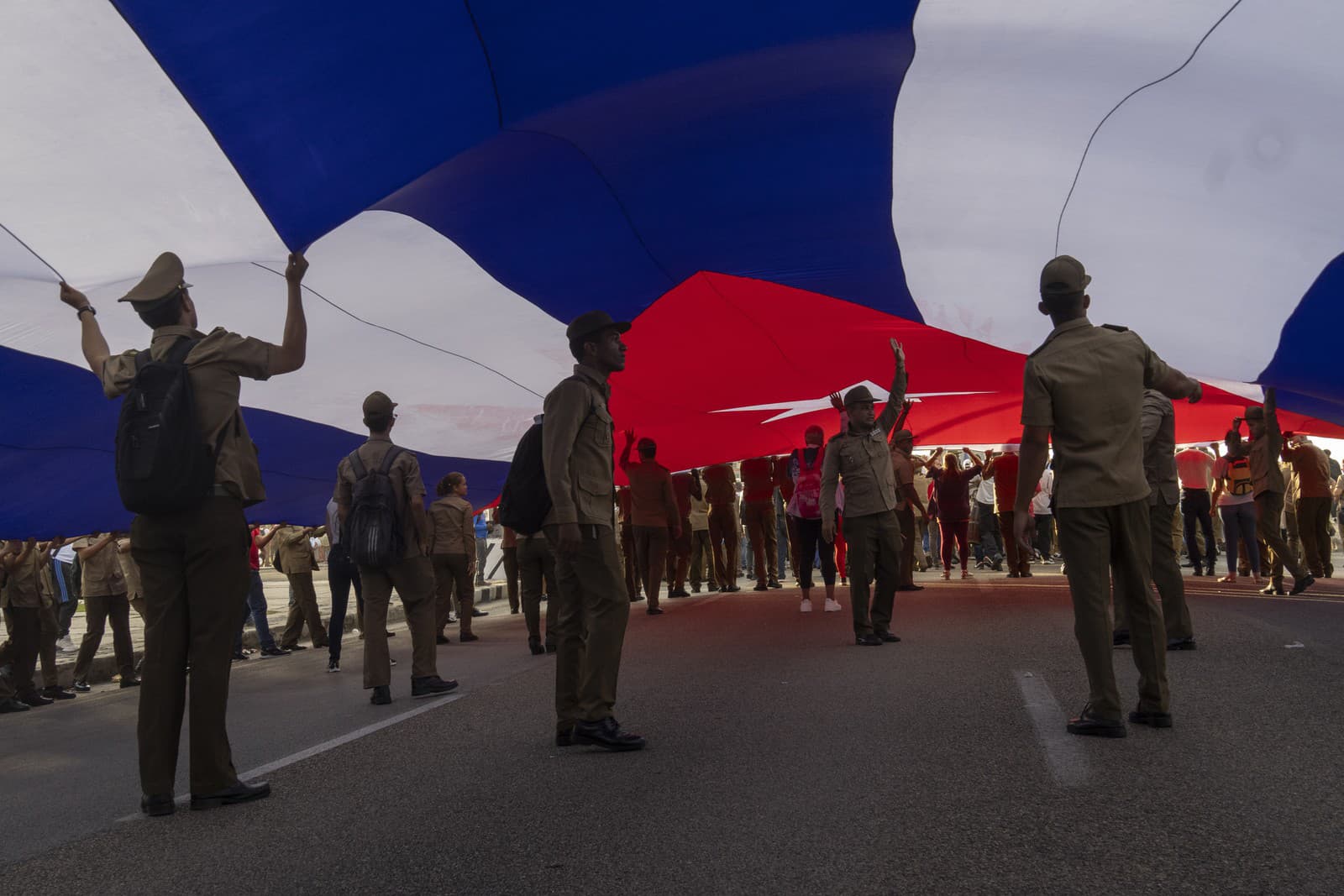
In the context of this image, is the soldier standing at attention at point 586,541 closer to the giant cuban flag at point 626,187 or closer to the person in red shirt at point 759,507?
the giant cuban flag at point 626,187

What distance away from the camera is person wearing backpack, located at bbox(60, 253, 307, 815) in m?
3.96

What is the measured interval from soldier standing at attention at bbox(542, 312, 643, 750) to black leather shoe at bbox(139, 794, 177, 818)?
5.26ft

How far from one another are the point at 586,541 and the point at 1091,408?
222cm

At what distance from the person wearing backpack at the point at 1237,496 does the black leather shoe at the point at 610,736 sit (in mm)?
9261

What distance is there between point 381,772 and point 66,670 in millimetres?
7534

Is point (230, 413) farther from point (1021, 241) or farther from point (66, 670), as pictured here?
point (66, 670)

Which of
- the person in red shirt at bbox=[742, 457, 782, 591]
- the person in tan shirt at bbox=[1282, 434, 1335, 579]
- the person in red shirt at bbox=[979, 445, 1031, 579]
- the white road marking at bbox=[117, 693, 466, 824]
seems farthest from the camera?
the person in red shirt at bbox=[742, 457, 782, 591]

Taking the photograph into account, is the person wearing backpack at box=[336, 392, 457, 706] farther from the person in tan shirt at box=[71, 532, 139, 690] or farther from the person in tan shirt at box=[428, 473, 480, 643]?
the person in tan shirt at box=[71, 532, 139, 690]

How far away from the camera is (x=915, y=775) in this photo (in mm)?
3850

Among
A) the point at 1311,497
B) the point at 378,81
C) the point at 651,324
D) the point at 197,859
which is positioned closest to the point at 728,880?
the point at 197,859

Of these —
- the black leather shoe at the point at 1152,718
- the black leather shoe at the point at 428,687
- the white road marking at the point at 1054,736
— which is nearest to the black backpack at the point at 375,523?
the black leather shoe at the point at 428,687

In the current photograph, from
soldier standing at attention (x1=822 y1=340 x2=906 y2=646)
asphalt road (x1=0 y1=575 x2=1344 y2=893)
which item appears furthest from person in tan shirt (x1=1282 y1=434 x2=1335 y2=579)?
soldier standing at attention (x1=822 y1=340 x2=906 y2=646)

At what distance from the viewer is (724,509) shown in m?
15.7

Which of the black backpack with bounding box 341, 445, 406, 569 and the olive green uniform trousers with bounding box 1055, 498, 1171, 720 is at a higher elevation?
the black backpack with bounding box 341, 445, 406, 569
